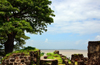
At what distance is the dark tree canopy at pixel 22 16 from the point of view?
14.1 m

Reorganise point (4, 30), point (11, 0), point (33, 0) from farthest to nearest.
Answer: point (33, 0)
point (11, 0)
point (4, 30)

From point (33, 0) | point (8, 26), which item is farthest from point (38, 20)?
point (8, 26)

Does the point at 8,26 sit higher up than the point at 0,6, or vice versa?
the point at 0,6

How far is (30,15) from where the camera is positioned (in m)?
18.0

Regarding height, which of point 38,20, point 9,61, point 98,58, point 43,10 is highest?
point 43,10

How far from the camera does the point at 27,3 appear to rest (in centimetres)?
1630

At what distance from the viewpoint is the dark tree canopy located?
1412cm

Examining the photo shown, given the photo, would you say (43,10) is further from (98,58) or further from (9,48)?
(98,58)

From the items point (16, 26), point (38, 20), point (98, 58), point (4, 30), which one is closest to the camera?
point (98, 58)

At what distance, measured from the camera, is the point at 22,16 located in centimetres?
1869

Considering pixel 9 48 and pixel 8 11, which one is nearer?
pixel 8 11

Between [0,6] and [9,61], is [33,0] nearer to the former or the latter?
[0,6]

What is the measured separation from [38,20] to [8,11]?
5.26 meters

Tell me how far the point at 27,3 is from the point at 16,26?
400 centimetres
